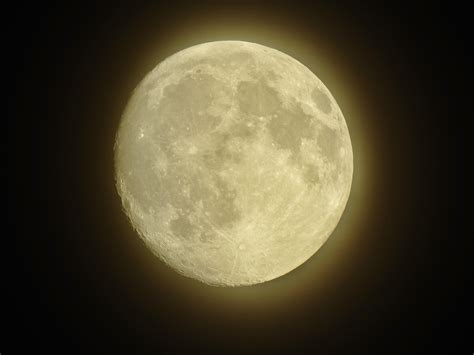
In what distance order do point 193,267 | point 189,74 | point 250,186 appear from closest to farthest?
1. point 250,186
2. point 189,74
3. point 193,267

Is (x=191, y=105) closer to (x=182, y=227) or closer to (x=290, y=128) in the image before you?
(x=290, y=128)

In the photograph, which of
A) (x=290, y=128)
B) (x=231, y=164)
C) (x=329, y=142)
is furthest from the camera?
(x=329, y=142)

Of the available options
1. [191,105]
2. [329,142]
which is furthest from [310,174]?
[191,105]

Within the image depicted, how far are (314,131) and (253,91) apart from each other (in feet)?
1.83

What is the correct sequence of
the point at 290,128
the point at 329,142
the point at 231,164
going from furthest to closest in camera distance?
the point at 329,142 → the point at 290,128 → the point at 231,164

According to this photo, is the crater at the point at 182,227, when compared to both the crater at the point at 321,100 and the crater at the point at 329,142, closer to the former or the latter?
the crater at the point at 329,142

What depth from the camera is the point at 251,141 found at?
8.63 ft

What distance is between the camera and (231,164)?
262 cm

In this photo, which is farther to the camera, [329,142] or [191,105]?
[329,142]

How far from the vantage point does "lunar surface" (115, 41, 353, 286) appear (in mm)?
2643

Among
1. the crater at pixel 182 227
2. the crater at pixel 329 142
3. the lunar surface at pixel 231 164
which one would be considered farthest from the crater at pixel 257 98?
the crater at pixel 182 227

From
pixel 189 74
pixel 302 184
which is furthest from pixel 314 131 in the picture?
pixel 189 74

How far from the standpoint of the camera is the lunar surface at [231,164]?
8.67ft

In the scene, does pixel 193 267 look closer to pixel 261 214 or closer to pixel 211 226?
pixel 211 226
